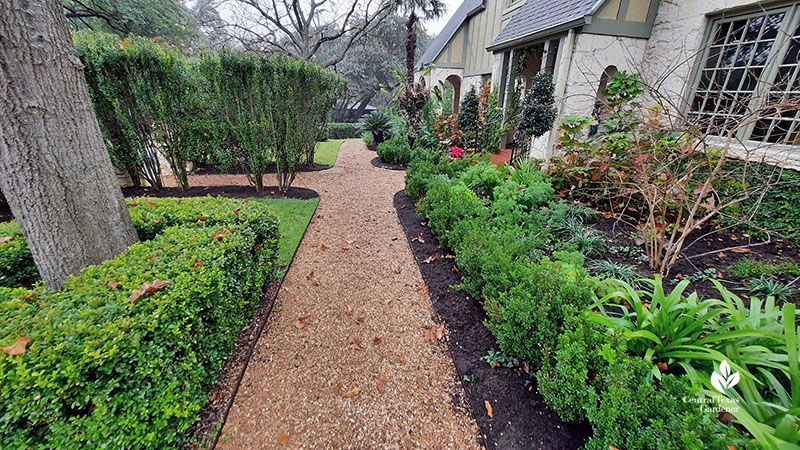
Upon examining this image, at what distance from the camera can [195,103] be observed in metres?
5.87

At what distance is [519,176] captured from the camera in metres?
4.81

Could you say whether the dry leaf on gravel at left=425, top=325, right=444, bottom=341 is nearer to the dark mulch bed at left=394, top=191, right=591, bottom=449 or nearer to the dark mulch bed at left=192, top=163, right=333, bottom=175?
the dark mulch bed at left=394, top=191, right=591, bottom=449

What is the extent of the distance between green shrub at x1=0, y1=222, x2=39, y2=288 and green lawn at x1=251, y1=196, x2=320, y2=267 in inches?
77.8

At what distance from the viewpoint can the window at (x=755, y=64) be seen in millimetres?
4078

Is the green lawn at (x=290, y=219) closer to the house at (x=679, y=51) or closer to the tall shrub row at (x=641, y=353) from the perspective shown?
the tall shrub row at (x=641, y=353)

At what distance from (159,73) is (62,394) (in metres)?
6.09

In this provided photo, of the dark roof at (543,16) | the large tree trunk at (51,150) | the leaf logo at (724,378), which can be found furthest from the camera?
the dark roof at (543,16)

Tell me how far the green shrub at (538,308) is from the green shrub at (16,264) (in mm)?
3781

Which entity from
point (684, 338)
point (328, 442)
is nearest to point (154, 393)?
point (328, 442)

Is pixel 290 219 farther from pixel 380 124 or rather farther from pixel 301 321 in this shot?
pixel 380 124

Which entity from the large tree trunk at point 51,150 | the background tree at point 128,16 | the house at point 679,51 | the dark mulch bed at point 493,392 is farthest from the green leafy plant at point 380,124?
the large tree trunk at point 51,150

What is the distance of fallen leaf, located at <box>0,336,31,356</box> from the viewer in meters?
1.23

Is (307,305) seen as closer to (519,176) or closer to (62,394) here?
(62,394)

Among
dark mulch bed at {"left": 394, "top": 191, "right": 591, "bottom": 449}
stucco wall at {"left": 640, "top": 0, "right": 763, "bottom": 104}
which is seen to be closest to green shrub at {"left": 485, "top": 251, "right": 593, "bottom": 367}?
dark mulch bed at {"left": 394, "top": 191, "right": 591, "bottom": 449}
